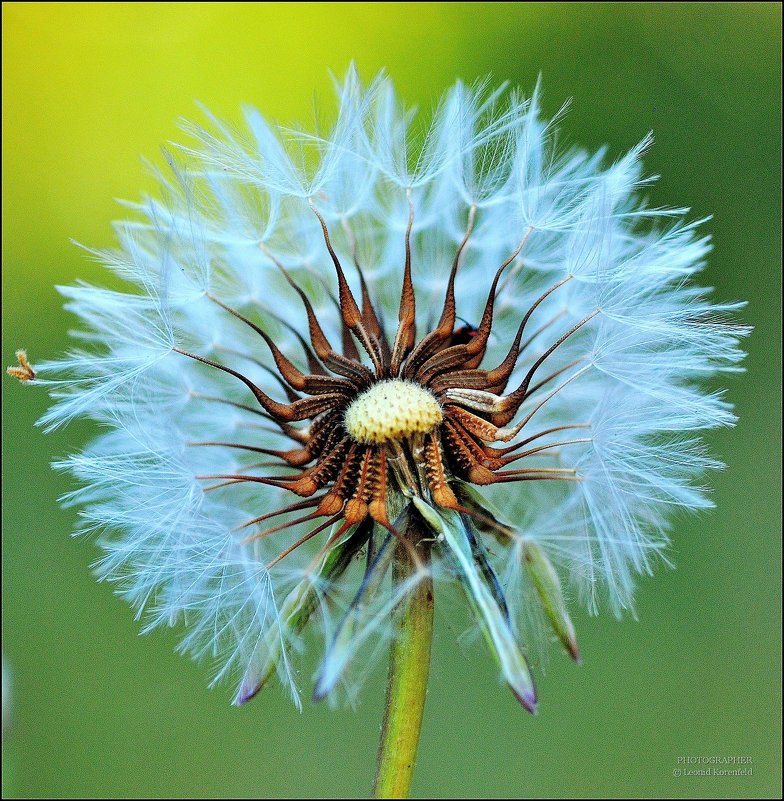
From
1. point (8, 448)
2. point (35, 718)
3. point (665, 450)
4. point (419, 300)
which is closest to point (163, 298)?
point (419, 300)

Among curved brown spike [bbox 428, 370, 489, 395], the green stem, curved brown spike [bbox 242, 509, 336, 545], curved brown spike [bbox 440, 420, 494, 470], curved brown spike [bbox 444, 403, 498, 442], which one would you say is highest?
curved brown spike [bbox 428, 370, 489, 395]

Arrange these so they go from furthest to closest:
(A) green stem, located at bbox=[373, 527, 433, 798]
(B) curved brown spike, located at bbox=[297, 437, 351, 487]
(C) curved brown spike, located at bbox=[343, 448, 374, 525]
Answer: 1. (B) curved brown spike, located at bbox=[297, 437, 351, 487]
2. (C) curved brown spike, located at bbox=[343, 448, 374, 525]
3. (A) green stem, located at bbox=[373, 527, 433, 798]

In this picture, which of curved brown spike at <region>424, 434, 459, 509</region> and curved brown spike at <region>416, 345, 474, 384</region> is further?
curved brown spike at <region>416, 345, 474, 384</region>

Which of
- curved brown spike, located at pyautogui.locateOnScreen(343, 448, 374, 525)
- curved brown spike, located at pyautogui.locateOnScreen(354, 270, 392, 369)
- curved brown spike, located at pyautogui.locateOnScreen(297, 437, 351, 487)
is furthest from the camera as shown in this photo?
curved brown spike, located at pyautogui.locateOnScreen(354, 270, 392, 369)

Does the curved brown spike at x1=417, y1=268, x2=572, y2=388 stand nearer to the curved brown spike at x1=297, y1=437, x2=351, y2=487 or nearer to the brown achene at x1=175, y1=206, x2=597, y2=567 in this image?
the brown achene at x1=175, y1=206, x2=597, y2=567

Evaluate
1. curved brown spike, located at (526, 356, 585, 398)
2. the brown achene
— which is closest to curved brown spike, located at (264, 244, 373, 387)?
the brown achene

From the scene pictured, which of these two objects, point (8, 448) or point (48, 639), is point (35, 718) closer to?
point (48, 639)

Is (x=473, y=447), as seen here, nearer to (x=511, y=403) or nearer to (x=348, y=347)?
(x=511, y=403)

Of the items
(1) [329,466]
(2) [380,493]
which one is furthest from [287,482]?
(2) [380,493]
